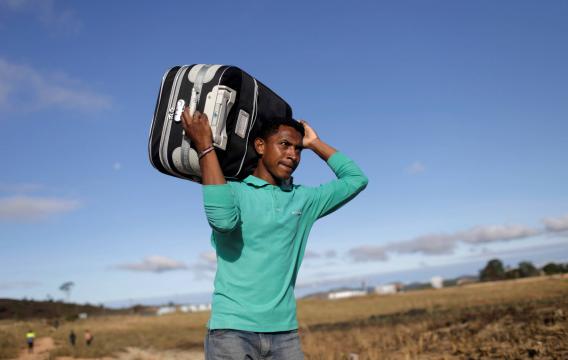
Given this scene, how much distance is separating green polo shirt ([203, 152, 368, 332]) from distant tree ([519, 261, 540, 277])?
275 ft

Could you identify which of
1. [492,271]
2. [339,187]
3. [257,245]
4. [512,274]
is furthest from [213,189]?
[492,271]

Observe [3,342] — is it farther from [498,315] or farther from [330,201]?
[330,201]

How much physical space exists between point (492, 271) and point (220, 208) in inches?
3728

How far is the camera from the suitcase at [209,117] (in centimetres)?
328

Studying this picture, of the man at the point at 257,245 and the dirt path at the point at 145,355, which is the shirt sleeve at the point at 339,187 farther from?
the dirt path at the point at 145,355

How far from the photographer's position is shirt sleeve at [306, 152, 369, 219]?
3.45 metres

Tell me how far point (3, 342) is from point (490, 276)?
252ft

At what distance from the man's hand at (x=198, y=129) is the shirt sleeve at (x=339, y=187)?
0.78m

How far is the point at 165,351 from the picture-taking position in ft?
73.5

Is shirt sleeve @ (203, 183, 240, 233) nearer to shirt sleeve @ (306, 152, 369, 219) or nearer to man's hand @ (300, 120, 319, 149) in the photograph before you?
shirt sleeve @ (306, 152, 369, 219)

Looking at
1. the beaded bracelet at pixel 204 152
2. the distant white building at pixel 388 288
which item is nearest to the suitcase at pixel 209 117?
the beaded bracelet at pixel 204 152

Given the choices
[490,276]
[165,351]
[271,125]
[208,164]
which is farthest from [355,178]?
[490,276]

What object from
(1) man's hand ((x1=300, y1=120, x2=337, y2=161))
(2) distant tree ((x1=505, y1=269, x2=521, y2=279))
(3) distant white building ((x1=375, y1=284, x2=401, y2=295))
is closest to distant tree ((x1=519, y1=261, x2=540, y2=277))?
(2) distant tree ((x1=505, y1=269, x2=521, y2=279))

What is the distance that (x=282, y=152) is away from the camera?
3.34m
